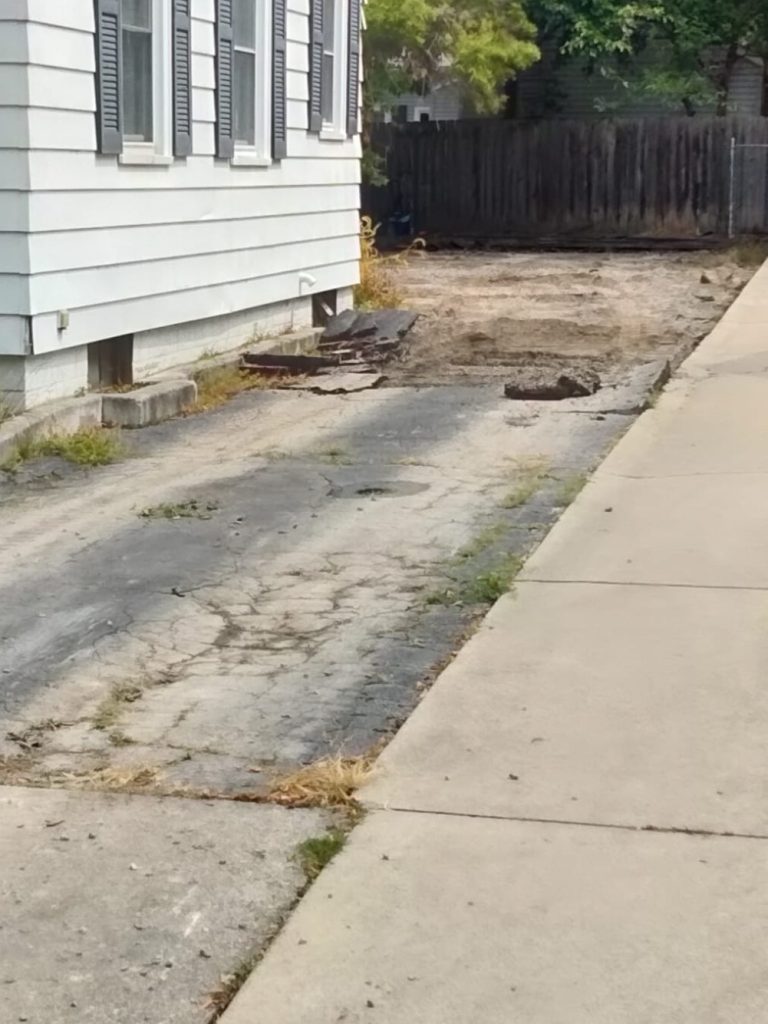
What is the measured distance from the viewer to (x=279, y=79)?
13.1 meters

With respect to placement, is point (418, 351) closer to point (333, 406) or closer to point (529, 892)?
point (333, 406)

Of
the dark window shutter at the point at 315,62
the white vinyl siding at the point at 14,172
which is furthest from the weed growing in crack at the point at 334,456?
the dark window shutter at the point at 315,62

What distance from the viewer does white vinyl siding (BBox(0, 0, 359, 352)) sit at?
940 cm

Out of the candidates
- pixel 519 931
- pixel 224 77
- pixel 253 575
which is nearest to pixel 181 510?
pixel 253 575

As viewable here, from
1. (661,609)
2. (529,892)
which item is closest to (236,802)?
(529,892)

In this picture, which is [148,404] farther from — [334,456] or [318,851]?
[318,851]

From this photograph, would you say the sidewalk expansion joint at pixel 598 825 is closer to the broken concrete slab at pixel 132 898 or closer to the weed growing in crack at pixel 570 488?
the broken concrete slab at pixel 132 898

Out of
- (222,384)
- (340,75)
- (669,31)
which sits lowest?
(222,384)

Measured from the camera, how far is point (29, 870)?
12.8ft

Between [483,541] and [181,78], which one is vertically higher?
[181,78]

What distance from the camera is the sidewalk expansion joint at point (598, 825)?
4.09m

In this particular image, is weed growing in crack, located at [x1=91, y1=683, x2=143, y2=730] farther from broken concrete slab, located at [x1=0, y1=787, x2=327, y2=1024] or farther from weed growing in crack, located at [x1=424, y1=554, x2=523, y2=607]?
weed growing in crack, located at [x1=424, y1=554, x2=523, y2=607]

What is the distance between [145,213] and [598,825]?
24.9 feet

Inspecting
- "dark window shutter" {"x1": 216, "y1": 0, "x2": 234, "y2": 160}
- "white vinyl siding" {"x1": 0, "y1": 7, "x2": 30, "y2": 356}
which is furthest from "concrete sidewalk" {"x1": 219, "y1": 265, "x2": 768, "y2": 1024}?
"dark window shutter" {"x1": 216, "y1": 0, "x2": 234, "y2": 160}
